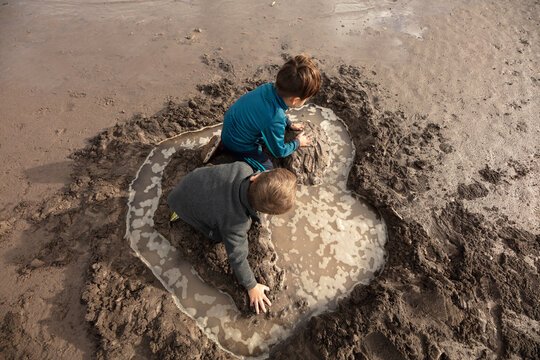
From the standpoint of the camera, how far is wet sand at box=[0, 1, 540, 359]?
224 centimetres

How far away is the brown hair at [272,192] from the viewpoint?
5.75ft

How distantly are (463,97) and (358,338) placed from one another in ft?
11.0

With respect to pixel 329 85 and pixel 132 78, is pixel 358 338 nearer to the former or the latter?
pixel 329 85

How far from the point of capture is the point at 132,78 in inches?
150

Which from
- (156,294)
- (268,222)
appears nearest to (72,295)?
(156,294)

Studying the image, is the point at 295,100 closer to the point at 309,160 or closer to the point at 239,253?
the point at 309,160

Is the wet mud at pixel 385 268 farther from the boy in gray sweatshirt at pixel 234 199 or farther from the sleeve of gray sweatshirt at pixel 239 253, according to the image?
the boy in gray sweatshirt at pixel 234 199

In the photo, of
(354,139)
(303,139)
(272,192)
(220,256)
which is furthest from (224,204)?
(354,139)

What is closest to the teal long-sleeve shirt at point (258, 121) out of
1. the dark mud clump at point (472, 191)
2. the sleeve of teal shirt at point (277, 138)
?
the sleeve of teal shirt at point (277, 138)

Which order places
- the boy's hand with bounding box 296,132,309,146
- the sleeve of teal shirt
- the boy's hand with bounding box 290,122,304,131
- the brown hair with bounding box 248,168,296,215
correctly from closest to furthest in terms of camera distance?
1. the brown hair with bounding box 248,168,296,215
2. the sleeve of teal shirt
3. the boy's hand with bounding box 296,132,309,146
4. the boy's hand with bounding box 290,122,304,131

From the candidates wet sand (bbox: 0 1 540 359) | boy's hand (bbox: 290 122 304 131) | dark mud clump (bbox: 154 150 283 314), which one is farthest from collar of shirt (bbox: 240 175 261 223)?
boy's hand (bbox: 290 122 304 131)

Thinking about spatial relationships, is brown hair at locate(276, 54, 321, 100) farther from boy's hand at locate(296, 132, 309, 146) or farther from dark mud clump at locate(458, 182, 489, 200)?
dark mud clump at locate(458, 182, 489, 200)

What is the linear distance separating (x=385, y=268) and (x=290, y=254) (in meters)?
0.85

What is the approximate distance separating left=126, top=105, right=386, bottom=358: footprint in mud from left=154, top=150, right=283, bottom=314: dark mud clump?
76 millimetres
